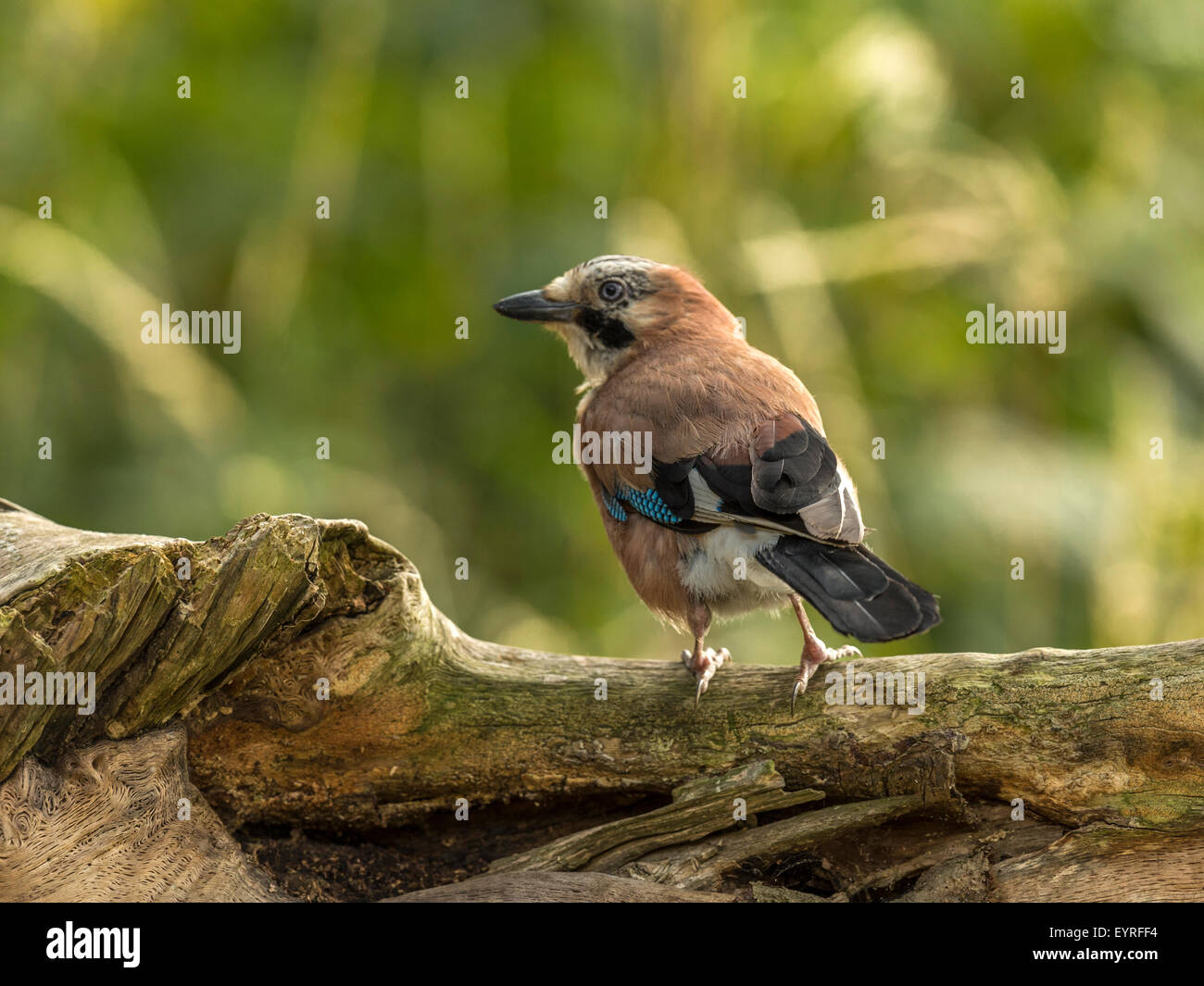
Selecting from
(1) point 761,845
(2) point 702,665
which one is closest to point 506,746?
(2) point 702,665

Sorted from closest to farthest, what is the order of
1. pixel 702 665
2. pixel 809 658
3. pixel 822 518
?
1. pixel 822 518
2. pixel 809 658
3. pixel 702 665

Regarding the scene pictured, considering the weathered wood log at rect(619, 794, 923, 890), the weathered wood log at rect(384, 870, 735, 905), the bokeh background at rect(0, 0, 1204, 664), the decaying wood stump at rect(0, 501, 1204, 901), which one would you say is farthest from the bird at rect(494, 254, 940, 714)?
the bokeh background at rect(0, 0, 1204, 664)

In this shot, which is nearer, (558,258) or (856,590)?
(856,590)

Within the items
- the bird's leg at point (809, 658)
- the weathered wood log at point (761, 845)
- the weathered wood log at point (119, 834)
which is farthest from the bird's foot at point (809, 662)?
the weathered wood log at point (119, 834)

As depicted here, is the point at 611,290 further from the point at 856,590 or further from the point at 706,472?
the point at 856,590

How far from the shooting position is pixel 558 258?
8344mm

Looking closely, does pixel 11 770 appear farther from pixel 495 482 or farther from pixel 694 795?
pixel 495 482

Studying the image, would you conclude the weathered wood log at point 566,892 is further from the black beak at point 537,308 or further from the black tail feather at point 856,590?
the black beak at point 537,308

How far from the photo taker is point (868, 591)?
Result: 3.55 metres

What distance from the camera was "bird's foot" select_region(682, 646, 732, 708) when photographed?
3.87 m

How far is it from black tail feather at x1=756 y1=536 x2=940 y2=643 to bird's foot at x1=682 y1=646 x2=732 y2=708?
34 centimetres

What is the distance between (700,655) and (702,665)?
0.03 m

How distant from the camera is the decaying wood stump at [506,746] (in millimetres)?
3270

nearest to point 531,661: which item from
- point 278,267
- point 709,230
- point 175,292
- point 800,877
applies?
point 800,877
